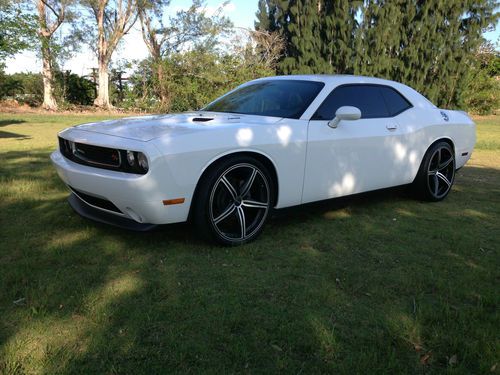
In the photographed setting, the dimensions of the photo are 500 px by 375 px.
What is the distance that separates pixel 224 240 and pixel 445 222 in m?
2.26

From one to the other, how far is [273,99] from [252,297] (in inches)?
82.8

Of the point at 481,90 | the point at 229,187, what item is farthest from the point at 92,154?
the point at 481,90

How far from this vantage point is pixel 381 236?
151 inches

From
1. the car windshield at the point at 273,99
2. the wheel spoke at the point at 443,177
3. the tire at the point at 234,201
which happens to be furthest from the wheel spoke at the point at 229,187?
the wheel spoke at the point at 443,177

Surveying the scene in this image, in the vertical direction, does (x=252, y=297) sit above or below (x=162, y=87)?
below

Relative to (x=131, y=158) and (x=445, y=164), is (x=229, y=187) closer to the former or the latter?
(x=131, y=158)

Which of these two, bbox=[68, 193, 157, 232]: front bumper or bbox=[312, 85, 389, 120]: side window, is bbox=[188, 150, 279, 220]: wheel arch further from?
bbox=[312, 85, 389, 120]: side window

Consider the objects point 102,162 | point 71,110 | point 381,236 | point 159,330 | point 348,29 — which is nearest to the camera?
point 159,330

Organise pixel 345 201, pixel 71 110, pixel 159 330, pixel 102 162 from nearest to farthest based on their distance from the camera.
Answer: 1. pixel 159 330
2. pixel 102 162
3. pixel 345 201
4. pixel 71 110

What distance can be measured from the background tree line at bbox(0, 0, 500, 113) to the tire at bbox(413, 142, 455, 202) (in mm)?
13590

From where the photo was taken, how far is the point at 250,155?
11.2 feet

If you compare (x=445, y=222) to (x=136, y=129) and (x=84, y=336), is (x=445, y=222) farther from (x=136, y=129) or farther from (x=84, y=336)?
(x=84, y=336)

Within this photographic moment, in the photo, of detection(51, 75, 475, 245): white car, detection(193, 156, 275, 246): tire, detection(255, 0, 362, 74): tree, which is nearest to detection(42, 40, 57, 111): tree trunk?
detection(255, 0, 362, 74): tree

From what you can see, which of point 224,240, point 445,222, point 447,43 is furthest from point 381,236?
point 447,43
